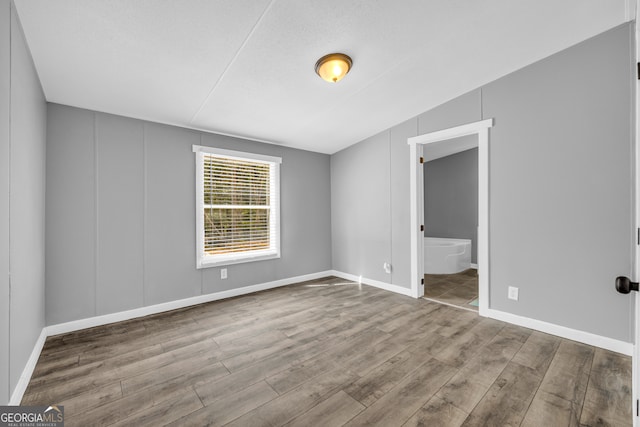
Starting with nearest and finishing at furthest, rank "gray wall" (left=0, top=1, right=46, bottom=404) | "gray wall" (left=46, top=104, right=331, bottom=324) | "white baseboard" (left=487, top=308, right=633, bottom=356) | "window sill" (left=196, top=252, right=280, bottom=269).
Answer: "gray wall" (left=0, top=1, right=46, bottom=404) < "white baseboard" (left=487, top=308, right=633, bottom=356) < "gray wall" (left=46, top=104, right=331, bottom=324) < "window sill" (left=196, top=252, right=280, bottom=269)

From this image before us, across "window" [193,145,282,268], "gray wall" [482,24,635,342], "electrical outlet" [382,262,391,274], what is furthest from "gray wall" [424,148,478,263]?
"window" [193,145,282,268]

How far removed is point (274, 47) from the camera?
6.96ft

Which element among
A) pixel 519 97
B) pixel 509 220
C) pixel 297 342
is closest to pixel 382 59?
pixel 519 97

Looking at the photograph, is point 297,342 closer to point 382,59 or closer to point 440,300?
point 440,300

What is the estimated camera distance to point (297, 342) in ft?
7.97

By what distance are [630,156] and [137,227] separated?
4.74 meters

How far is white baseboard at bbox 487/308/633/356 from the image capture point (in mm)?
2193

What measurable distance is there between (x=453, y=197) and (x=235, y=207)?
16.1 feet

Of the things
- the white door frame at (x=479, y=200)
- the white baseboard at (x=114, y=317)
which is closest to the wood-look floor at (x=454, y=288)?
the white door frame at (x=479, y=200)

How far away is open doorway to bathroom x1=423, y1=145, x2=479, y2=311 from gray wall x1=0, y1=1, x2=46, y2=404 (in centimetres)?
405

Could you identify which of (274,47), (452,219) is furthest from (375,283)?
(274,47)

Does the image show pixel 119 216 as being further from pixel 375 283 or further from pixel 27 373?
pixel 375 283

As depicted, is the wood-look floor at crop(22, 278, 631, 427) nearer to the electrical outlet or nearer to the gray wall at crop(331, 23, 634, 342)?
the gray wall at crop(331, 23, 634, 342)

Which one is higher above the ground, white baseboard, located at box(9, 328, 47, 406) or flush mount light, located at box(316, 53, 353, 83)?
flush mount light, located at box(316, 53, 353, 83)
